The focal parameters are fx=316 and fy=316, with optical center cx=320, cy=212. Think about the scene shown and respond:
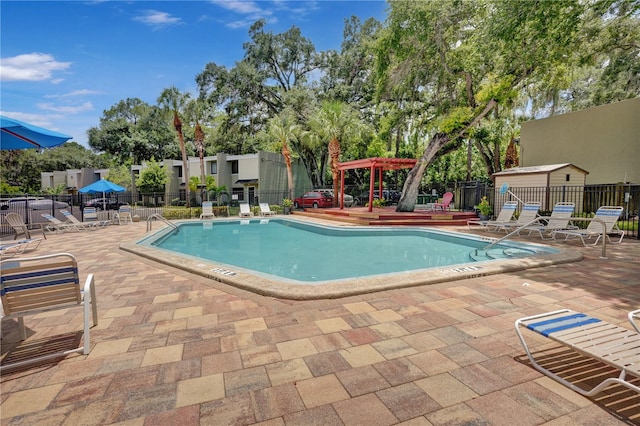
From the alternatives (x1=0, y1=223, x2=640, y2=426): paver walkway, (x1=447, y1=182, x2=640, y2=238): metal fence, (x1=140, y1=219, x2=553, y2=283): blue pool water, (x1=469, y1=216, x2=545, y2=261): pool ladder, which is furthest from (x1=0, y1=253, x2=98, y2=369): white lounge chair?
(x1=447, y1=182, x2=640, y2=238): metal fence

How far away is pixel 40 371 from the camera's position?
2.40 metres

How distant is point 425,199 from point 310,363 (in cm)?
2234

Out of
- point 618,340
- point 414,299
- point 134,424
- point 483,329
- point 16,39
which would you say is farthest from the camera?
point 16,39

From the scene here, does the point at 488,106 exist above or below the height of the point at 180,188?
above

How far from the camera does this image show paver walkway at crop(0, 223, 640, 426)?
1903 mm

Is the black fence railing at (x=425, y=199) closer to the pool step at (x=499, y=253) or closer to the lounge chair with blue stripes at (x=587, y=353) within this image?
the pool step at (x=499, y=253)

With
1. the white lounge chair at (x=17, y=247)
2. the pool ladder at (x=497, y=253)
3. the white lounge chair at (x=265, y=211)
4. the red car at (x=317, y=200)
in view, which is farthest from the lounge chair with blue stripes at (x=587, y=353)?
the red car at (x=317, y=200)

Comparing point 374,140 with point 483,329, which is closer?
point 483,329

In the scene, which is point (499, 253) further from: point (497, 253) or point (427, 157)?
point (427, 157)

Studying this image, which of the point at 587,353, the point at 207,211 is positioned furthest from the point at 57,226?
the point at 587,353

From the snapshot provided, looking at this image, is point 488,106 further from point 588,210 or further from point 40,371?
point 40,371

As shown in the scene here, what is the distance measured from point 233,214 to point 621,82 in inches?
907

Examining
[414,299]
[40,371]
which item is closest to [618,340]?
[414,299]

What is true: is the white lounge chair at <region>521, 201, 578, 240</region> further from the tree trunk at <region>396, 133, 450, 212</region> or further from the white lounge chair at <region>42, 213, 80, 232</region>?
the white lounge chair at <region>42, 213, 80, 232</region>
